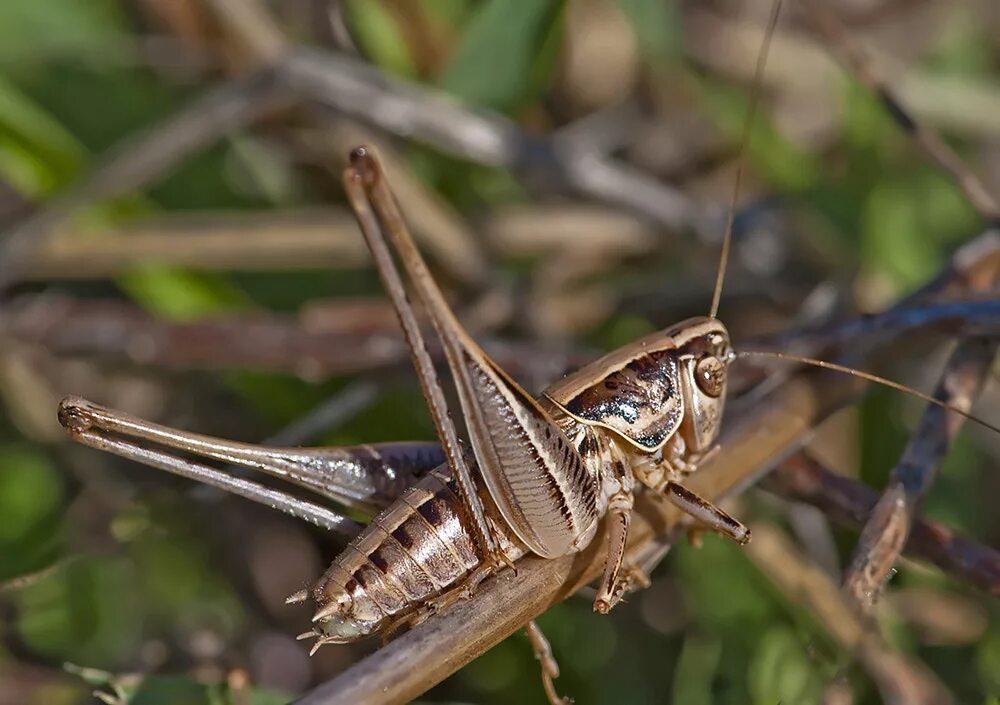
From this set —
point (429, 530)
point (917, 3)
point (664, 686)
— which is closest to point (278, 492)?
point (429, 530)

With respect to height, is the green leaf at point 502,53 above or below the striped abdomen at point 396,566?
above

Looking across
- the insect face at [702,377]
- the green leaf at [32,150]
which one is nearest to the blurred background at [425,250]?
the green leaf at [32,150]

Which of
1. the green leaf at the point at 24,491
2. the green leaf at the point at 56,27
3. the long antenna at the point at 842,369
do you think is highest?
the green leaf at the point at 56,27

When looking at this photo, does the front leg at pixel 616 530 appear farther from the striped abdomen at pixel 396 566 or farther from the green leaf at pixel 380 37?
the green leaf at pixel 380 37

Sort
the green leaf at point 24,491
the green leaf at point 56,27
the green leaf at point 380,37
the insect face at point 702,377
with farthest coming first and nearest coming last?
1. the green leaf at point 56,27
2. the green leaf at point 380,37
3. the green leaf at point 24,491
4. the insect face at point 702,377

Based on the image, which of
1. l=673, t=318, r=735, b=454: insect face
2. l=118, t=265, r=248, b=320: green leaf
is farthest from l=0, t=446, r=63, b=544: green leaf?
l=673, t=318, r=735, b=454: insect face

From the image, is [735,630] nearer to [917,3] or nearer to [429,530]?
[429,530]

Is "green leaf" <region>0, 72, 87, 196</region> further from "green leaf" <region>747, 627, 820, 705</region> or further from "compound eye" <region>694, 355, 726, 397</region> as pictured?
"green leaf" <region>747, 627, 820, 705</region>
